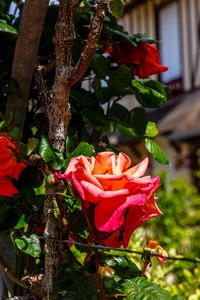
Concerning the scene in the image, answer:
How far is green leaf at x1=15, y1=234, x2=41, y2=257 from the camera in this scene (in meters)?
0.67

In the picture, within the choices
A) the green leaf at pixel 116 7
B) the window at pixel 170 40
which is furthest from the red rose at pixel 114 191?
the window at pixel 170 40

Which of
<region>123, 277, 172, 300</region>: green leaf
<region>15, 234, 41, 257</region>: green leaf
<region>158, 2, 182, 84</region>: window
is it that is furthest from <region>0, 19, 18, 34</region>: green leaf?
<region>158, 2, 182, 84</region>: window

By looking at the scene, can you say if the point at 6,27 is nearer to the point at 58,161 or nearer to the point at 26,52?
the point at 26,52

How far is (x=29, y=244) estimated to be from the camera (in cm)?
69

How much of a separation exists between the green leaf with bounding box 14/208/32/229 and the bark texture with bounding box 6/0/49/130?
0.63 feet

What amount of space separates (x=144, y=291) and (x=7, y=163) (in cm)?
33

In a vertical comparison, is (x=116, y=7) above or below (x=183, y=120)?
above

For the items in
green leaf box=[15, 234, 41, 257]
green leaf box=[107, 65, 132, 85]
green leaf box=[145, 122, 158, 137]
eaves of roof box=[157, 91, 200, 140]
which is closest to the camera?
green leaf box=[15, 234, 41, 257]

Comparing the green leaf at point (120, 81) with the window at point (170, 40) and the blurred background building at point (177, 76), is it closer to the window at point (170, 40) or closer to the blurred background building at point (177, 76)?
the blurred background building at point (177, 76)

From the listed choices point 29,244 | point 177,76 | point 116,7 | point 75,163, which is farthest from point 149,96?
point 177,76

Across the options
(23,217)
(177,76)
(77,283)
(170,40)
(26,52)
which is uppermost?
(170,40)

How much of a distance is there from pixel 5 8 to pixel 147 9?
7.53m

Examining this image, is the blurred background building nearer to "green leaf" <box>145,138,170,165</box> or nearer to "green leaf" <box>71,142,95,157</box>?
"green leaf" <box>145,138,170,165</box>

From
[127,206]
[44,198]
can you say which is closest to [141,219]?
[127,206]
